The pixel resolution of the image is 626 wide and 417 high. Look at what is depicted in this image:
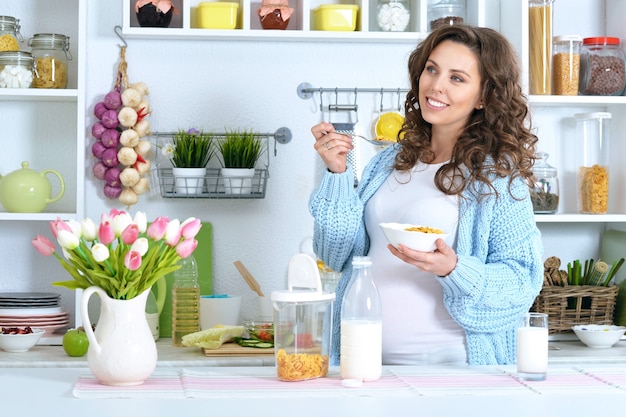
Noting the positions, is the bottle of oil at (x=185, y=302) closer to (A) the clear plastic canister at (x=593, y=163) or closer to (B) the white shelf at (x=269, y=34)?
(B) the white shelf at (x=269, y=34)

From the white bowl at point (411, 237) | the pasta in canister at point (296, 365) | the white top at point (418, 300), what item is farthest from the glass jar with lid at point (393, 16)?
the pasta in canister at point (296, 365)

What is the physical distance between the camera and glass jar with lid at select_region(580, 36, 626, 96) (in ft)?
9.41

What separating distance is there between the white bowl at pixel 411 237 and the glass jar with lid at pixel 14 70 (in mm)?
A: 1417

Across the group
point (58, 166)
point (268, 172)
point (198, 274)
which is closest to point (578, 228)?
point (268, 172)

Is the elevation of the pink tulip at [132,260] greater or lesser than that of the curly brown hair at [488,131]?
lesser

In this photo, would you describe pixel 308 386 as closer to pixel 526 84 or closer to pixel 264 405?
pixel 264 405

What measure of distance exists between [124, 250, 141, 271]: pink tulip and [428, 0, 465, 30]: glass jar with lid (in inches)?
60.6

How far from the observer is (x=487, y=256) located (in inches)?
81.2

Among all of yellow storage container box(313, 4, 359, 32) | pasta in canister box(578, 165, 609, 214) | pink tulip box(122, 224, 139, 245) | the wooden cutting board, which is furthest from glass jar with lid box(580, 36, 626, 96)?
pink tulip box(122, 224, 139, 245)

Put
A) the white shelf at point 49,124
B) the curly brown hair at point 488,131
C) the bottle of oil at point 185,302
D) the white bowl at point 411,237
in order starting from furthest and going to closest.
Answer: the white shelf at point 49,124 < the bottle of oil at point 185,302 < the curly brown hair at point 488,131 < the white bowl at point 411,237

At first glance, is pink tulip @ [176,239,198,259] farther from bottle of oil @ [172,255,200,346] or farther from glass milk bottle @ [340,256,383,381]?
bottle of oil @ [172,255,200,346]

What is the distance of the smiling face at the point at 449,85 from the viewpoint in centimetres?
209

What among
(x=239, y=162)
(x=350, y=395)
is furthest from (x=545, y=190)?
(x=350, y=395)

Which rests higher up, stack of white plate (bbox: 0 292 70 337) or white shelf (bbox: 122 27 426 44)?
white shelf (bbox: 122 27 426 44)
